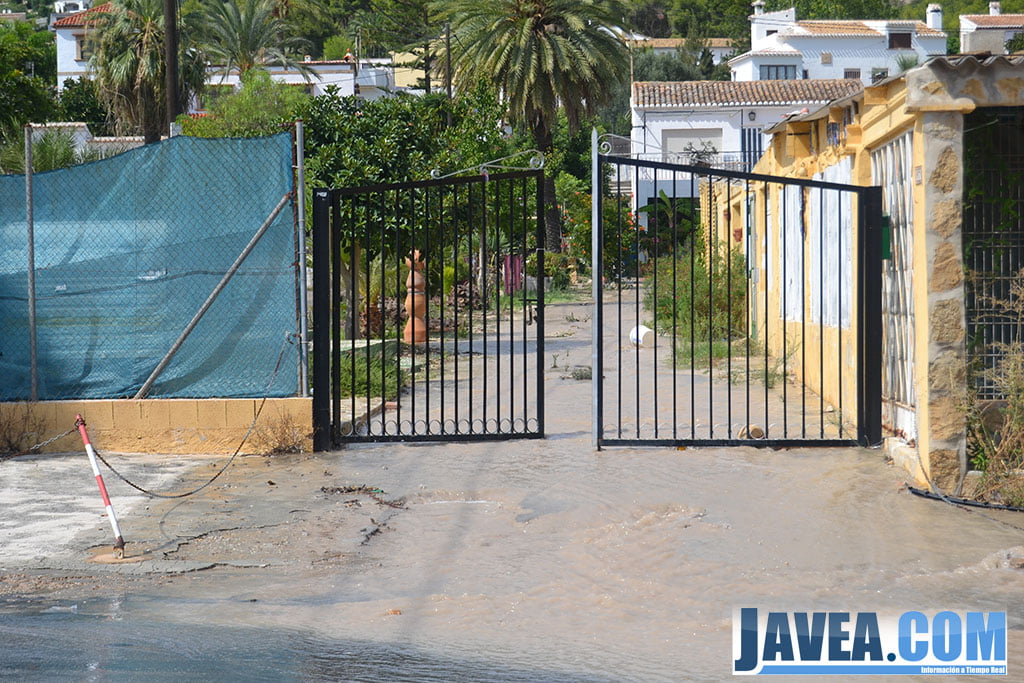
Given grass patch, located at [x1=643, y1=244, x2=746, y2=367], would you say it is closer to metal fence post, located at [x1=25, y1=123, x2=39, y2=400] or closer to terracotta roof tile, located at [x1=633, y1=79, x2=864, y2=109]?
metal fence post, located at [x1=25, y1=123, x2=39, y2=400]

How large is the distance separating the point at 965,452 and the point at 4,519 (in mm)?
6626

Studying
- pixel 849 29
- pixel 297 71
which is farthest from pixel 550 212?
pixel 849 29

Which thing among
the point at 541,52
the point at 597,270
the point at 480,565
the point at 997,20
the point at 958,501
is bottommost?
the point at 480,565

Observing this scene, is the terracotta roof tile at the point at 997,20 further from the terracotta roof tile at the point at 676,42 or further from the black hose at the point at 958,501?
the black hose at the point at 958,501

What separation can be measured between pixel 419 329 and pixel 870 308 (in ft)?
40.0

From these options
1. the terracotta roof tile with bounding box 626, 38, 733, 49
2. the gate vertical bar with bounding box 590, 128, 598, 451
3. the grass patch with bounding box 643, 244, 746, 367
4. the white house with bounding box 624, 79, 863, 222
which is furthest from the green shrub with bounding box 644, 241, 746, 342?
the terracotta roof tile with bounding box 626, 38, 733, 49

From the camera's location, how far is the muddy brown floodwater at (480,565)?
5.44 m

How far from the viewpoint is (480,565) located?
6957 mm

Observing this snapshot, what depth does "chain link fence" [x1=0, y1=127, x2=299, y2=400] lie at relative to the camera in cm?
1025

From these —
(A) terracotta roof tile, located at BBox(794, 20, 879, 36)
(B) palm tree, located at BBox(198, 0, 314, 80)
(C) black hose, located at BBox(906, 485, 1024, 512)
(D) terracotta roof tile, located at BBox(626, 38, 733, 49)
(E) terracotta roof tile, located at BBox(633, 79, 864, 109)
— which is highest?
(D) terracotta roof tile, located at BBox(626, 38, 733, 49)

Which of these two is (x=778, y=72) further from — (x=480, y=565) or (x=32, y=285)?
(x=480, y=565)

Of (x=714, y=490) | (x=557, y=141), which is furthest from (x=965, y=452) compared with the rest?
(x=557, y=141)

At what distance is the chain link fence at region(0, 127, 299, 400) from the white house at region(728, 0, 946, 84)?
70137 mm

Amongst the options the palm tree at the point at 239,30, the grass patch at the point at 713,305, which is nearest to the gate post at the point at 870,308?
the grass patch at the point at 713,305
